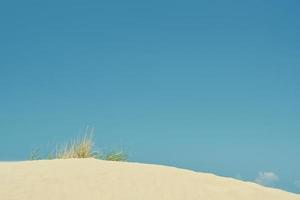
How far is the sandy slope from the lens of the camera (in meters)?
6.26

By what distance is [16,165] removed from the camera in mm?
7797

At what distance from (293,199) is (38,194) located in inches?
121

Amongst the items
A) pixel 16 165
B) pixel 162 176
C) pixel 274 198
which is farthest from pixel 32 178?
pixel 274 198

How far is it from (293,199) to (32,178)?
315cm

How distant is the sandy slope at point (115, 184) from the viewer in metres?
6.26

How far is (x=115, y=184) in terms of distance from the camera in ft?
21.7

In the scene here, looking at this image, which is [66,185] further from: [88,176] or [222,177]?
[222,177]

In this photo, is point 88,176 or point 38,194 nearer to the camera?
point 38,194

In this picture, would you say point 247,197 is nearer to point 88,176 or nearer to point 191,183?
point 191,183

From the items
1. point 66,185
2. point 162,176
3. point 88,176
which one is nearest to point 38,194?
point 66,185

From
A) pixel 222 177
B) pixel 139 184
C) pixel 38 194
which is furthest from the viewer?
pixel 222 177

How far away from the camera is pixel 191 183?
6934 mm

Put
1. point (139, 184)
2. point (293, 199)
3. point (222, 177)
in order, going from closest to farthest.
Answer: point (139, 184) → point (293, 199) → point (222, 177)

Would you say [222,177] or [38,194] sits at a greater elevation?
[222,177]
